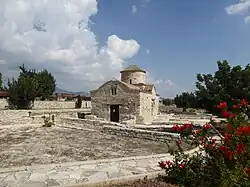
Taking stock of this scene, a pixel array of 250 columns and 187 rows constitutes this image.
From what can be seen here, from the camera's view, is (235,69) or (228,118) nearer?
(228,118)

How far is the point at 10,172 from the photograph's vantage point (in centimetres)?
709

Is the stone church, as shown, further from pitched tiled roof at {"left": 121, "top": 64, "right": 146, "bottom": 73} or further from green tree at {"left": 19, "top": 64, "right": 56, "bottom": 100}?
green tree at {"left": 19, "top": 64, "right": 56, "bottom": 100}

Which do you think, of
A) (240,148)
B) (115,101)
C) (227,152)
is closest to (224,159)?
(227,152)

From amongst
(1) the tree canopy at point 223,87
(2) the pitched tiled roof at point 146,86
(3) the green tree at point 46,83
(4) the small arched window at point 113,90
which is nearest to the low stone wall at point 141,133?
(1) the tree canopy at point 223,87

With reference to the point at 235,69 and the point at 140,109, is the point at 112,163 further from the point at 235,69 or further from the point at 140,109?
the point at 140,109

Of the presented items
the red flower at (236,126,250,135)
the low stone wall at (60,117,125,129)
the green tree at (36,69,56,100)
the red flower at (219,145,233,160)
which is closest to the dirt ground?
the red flower at (219,145,233,160)

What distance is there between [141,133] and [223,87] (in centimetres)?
690

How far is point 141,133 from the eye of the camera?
15.1 m

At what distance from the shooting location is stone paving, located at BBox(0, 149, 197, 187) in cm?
630

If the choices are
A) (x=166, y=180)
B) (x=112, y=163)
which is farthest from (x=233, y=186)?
(x=112, y=163)

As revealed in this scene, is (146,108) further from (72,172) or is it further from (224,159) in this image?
(224,159)

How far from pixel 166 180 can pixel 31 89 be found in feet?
106

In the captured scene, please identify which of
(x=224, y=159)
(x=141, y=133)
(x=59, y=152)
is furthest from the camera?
(x=141, y=133)

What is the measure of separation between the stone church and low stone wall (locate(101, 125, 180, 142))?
21.7ft
